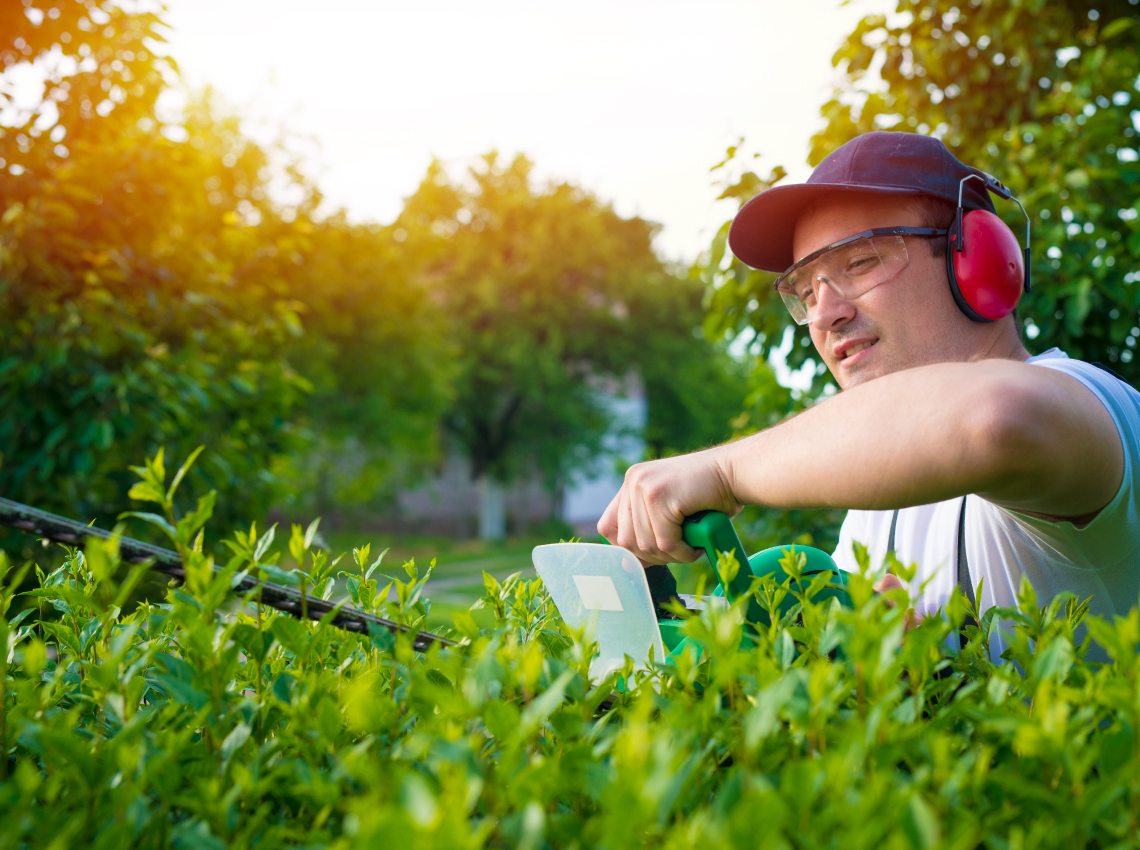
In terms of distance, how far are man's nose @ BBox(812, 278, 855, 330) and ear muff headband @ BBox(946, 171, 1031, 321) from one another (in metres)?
0.26

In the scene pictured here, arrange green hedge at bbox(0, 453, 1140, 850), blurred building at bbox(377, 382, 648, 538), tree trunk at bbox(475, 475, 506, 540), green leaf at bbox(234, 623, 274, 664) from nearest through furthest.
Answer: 1. green hedge at bbox(0, 453, 1140, 850)
2. green leaf at bbox(234, 623, 274, 664)
3. tree trunk at bbox(475, 475, 506, 540)
4. blurred building at bbox(377, 382, 648, 538)

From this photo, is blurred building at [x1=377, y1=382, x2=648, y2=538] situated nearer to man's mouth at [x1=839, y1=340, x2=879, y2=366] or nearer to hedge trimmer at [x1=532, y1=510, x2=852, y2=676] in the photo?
man's mouth at [x1=839, y1=340, x2=879, y2=366]

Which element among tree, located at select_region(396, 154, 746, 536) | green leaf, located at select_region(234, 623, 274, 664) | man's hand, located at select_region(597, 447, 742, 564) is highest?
tree, located at select_region(396, 154, 746, 536)

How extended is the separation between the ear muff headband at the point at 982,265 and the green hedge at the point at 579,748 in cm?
122

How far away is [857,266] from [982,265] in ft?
0.97

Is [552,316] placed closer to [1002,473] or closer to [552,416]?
[552,416]

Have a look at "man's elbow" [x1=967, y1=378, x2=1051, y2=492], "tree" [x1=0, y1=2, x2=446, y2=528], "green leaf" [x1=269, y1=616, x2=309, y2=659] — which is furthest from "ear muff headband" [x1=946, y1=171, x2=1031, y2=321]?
"tree" [x1=0, y1=2, x2=446, y2=528]

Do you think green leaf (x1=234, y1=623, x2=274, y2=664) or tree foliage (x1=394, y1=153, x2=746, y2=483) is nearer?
green leaf (x1=234, y1=623, x2=274, y2=664)

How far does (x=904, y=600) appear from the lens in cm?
85

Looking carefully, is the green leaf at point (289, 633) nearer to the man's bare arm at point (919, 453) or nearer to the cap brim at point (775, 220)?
the man's bare arm at point (919, 453)

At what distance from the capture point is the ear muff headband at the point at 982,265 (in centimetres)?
196

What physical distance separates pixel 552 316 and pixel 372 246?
30.6 feet

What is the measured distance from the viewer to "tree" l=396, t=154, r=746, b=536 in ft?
76.7

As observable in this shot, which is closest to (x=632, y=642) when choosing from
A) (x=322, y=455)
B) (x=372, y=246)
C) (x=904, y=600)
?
(x=904, y=600)
